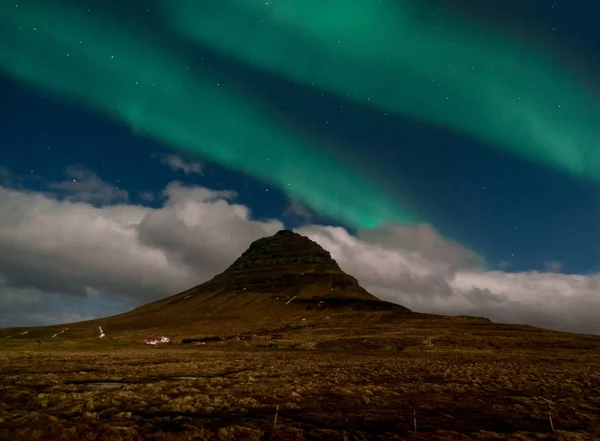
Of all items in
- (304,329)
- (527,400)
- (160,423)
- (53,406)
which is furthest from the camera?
(304,329)

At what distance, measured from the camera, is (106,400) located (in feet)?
101

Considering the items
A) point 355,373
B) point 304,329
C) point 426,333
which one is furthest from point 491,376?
point 304,329

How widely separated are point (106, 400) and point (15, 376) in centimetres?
2241

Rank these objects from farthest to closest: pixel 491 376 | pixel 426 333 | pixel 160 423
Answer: pixel 426 333 → pixel 491 376 → pixel 160 423

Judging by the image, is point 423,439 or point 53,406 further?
point 53,406

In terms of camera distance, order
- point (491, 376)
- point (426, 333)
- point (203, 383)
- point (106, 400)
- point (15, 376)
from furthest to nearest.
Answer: point (426, 333) → point (491, 376) → point (15, 376) → point (203, 383) → point (106, 400)

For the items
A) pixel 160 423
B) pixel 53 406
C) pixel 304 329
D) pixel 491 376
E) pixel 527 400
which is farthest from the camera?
pixel 304 329

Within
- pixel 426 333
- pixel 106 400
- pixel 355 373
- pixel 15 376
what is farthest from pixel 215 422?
pixel 426 333

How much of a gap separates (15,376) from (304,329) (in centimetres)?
13374

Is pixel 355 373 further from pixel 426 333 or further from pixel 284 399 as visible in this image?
pixel 426 333

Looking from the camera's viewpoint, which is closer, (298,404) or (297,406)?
(297,406)

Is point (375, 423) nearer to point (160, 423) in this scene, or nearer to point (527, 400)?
point (160, 423)

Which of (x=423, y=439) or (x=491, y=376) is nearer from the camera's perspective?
(x=423, y=439)

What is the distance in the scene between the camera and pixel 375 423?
83.3 feet
